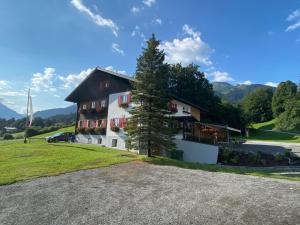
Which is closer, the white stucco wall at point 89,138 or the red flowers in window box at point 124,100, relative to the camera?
the red flowers in window box at point 124,100

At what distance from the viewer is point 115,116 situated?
105 feet

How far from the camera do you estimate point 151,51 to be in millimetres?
21062

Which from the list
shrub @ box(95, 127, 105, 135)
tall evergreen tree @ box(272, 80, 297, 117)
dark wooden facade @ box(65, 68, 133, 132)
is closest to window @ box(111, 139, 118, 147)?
Answer: shrub @ box(95, 127, 105, 135)

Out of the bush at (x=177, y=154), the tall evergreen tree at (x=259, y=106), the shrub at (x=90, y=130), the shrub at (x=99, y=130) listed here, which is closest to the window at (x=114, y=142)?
the shrub at (x=99, y=130)

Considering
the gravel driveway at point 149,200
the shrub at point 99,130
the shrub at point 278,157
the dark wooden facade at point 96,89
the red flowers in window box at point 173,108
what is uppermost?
the dark wooden facade at point 96,89

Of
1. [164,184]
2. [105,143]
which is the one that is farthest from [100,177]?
[105,143]

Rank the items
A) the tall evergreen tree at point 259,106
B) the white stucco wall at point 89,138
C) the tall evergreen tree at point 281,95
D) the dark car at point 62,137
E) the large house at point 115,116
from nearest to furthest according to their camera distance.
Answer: the large house at point 115,116 < the white stucco wall at point 89,138 < the dark car at point 62,137 < the tall evergreen tree at point 281,95 < the tall evergreen tree at point 259,106

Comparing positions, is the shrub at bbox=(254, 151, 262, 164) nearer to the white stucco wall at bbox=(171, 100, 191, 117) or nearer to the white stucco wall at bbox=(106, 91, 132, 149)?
the white stucco wall at bbox=(171, 100, 191, 117)

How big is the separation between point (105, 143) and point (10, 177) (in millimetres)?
19107

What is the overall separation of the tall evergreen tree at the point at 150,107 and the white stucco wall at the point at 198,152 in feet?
20.6

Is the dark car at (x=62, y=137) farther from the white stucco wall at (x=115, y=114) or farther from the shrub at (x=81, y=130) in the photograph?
the white stucco wall at (x=115, y=114)

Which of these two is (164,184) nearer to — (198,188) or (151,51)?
(198,188)

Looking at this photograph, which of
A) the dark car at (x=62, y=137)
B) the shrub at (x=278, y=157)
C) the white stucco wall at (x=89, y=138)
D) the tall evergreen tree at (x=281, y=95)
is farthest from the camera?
the tall evergreen tree at (x=281, y=95)

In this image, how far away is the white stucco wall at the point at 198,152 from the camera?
2483 cm
